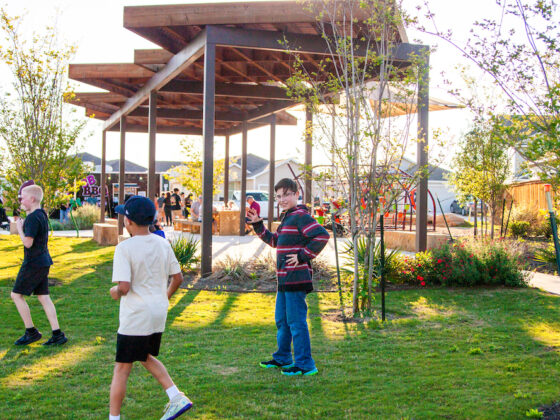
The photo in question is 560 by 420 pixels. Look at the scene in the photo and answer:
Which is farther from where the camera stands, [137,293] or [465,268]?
[465,268]

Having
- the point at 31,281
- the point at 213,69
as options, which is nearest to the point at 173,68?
the point at 213,69

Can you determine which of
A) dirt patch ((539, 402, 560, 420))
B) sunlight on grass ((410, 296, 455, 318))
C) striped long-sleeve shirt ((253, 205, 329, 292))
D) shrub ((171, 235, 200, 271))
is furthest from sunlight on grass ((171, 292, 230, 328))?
dirt patch ((539, 402, 560, 420))

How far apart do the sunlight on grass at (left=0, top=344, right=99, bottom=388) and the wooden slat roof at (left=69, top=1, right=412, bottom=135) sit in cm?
512

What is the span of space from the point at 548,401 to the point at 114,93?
15.1m

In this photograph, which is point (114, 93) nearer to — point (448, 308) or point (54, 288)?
point (54, 288)

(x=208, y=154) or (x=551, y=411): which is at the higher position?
(x=208, y=154)

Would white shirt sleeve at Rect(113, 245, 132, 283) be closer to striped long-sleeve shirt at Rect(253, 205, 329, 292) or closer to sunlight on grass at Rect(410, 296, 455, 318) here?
striped long-sleeve shirt at Rect(253, 205, 329, 292)

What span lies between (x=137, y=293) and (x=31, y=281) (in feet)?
9.00

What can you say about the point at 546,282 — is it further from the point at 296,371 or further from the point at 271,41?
the point at 296,371

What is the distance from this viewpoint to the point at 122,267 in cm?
334

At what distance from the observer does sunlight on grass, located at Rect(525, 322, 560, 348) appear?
18.9 feet

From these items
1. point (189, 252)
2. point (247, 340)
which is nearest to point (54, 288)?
point (189, 252)

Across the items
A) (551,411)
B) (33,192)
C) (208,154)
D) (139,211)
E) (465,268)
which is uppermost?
(208,154)

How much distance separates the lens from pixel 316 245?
4566 mm
